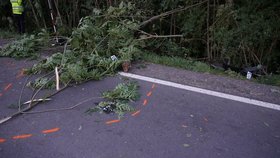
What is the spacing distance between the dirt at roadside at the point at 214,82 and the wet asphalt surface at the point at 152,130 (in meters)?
0.39

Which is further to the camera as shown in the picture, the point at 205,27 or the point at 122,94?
the point at 205,27

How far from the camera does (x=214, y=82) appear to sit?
4.51 metres

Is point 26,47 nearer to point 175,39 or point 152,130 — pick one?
point 175,39

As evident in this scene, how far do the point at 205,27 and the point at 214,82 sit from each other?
8.32 ft

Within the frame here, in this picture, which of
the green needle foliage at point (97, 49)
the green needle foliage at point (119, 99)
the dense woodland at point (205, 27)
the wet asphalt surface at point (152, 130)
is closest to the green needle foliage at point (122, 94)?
the green needle foliage at point (119, 99)

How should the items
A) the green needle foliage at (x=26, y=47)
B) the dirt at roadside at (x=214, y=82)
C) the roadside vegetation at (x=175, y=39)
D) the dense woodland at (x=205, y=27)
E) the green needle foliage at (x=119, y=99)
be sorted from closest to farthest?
the green needle foliage at (x=119, y=99) → the dirt at roadside at (x=214, y=82) → the roadside vegetation at (x=175, y=39) → the dense woodland at (x=205, y=27) → the green needle foliage at (x=26, y=47)

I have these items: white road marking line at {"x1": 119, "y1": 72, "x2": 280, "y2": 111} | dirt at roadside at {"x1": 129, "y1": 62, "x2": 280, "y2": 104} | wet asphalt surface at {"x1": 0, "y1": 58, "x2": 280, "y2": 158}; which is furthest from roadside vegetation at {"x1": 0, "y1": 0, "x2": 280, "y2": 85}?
wet asphalt surface at {"x1": 0, "y1": 58, "x2": 280, "y2": 158}

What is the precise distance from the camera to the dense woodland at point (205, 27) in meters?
5.64

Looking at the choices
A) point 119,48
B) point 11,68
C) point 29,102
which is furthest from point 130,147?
point 11,68

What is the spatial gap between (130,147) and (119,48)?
3159 mm

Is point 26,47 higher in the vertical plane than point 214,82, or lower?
higher

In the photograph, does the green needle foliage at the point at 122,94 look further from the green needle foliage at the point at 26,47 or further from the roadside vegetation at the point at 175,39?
the green needle foliage at the point at 26,47

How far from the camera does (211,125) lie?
326cm

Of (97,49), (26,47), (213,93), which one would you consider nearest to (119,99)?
(213,93)
